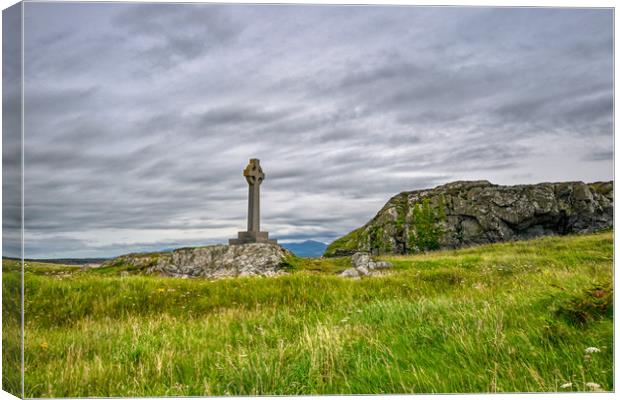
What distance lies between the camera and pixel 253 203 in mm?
24766

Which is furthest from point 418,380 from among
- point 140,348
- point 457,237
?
point 457,237

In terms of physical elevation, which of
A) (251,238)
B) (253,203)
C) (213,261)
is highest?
(253,203)

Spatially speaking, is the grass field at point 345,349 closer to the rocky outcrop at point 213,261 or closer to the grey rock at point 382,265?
the grey rock at point 382,265

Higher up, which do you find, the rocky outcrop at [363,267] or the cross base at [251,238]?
the cross base at [251,238]

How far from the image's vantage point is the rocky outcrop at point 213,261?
2345 centimetres

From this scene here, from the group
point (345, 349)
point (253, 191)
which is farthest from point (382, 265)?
point (345, 349)

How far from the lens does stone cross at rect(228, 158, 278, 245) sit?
973 inches

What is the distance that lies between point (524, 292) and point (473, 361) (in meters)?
3.14

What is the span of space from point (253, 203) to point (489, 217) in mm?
24633

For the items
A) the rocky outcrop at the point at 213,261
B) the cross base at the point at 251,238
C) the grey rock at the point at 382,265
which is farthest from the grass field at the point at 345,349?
the cross base at the point at 251,238

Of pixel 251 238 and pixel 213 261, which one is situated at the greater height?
pixel 251 238

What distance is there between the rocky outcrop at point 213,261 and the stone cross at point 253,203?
556 mm

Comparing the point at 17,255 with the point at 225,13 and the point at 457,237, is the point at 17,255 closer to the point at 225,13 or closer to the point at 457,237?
the point at 225,13

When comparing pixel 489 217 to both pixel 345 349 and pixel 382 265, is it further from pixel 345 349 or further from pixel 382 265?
pixel 345 349
